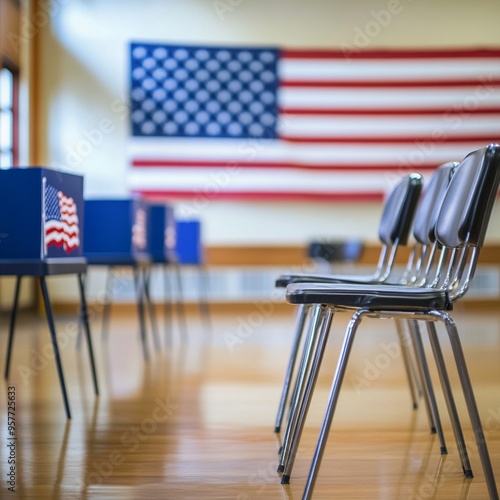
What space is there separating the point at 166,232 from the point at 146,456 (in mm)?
3516

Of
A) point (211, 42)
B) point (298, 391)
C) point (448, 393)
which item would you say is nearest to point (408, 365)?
point (448, 393)

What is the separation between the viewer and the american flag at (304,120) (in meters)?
8.29

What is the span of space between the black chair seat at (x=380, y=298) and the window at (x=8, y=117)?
20.1 ft

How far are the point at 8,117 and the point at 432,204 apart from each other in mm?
6007

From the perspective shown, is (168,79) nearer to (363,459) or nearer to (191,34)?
(191,34)

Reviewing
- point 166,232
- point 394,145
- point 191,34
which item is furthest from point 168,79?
point 166,232

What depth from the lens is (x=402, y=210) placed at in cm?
264

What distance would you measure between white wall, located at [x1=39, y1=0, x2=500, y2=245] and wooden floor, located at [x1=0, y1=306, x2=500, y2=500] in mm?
3907

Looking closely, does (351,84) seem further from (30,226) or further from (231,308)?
(30,226)

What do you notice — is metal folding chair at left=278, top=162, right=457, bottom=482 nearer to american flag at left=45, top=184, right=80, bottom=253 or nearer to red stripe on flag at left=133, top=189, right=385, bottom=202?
american flag at left=45, top=184, right=80, bottom=253

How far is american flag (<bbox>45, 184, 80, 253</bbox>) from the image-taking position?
105 inches

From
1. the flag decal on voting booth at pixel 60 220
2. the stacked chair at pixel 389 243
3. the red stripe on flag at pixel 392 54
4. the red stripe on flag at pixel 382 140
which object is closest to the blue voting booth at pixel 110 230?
the flag decal on voting booth at pixel 60 220

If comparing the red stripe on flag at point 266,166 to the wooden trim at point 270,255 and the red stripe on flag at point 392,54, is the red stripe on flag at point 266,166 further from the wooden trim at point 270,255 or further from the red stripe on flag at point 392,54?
the red stripe on flag at point 392,54

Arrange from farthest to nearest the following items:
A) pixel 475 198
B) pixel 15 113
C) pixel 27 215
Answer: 1. pixel 15 113
2. pixel 27 215
3. pixel 475 198
